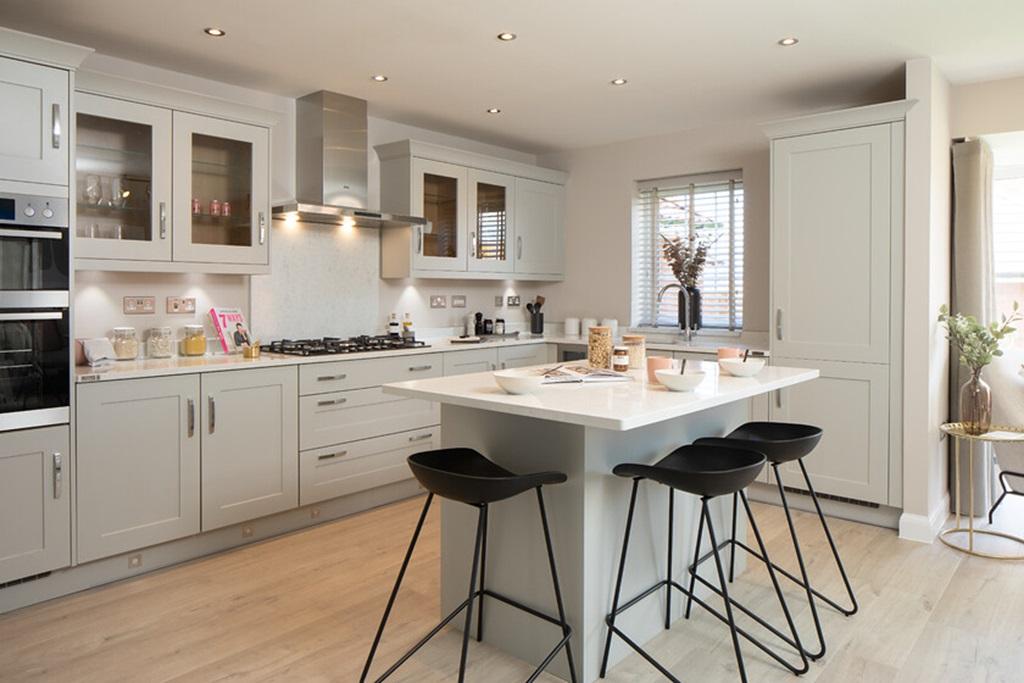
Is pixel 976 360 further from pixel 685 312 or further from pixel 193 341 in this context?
pixel 193 341

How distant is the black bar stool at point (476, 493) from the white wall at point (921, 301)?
239 centimetres

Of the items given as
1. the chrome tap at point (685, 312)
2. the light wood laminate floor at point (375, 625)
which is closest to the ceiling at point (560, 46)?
the chrome tap at point (685, 312)

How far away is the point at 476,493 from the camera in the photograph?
2014 mm

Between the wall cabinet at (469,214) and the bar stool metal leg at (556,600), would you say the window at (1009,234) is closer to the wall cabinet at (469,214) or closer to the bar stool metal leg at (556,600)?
the wall cabinet at (469,214)

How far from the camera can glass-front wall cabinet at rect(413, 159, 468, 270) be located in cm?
470

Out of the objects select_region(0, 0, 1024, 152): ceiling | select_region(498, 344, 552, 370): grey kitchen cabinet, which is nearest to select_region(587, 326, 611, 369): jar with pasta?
select_region(0, 0, 1024, 152): ceiling

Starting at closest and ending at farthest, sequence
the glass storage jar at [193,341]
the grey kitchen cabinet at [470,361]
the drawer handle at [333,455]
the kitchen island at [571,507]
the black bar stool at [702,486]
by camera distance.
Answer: the black bar stool at [702,486] → the kitchen island at [571,507] → the glass storage jar at [193,341] → the drawer handle at [333,455] → the grey kitchen cabinet at [470,361]

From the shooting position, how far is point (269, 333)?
13.9 ft

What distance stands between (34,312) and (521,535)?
211 cm

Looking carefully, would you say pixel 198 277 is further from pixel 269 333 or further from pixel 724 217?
pixel 724 217

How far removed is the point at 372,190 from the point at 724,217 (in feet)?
8.15

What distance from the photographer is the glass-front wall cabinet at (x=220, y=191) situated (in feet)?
11.6

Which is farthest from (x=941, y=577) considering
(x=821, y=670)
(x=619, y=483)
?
(x=619, y=483)

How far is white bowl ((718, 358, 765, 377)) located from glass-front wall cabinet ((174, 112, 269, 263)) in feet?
8.24
